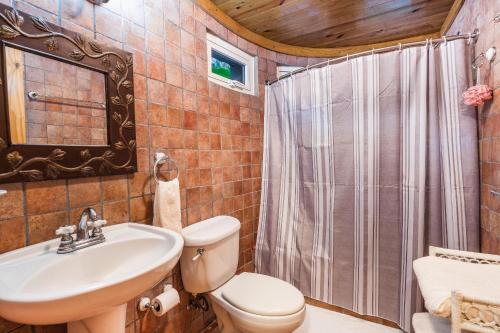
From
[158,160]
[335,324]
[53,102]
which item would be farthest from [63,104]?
[335,324]

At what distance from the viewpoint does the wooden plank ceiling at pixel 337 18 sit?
5.41 ft

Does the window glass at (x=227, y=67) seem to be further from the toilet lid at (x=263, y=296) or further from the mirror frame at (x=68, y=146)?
the toilet lid at (x=263, y=296)

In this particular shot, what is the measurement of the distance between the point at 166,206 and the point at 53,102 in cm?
63

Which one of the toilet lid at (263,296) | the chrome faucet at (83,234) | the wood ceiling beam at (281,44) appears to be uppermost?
the wood ceiling beam at (281,44)

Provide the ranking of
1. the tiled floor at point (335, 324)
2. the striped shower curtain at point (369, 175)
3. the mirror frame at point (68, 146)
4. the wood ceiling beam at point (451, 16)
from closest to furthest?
the mirror frame at point (68, 146), the striped shower curtain at point (369, 175), the wood ceiling beam at point (451, 16), the tiled floor at point (335, 324)

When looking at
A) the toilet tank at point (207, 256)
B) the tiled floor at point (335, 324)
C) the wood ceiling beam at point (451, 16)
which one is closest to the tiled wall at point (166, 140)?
the toilet tank at point (207, 256)

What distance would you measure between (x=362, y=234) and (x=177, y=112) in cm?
140

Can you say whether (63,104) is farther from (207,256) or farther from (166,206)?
(207,256)

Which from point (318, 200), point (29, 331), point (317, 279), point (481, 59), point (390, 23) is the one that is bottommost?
point (317, 279)

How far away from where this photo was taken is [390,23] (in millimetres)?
1880

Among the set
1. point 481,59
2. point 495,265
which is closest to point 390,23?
point 481,59

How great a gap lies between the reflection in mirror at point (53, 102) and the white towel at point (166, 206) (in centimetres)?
34

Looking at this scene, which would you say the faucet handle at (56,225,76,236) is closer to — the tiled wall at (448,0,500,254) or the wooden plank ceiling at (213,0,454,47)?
the wooden plank ceiling at (213,0,454,47)

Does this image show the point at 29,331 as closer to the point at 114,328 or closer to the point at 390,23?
the point at 114,328
